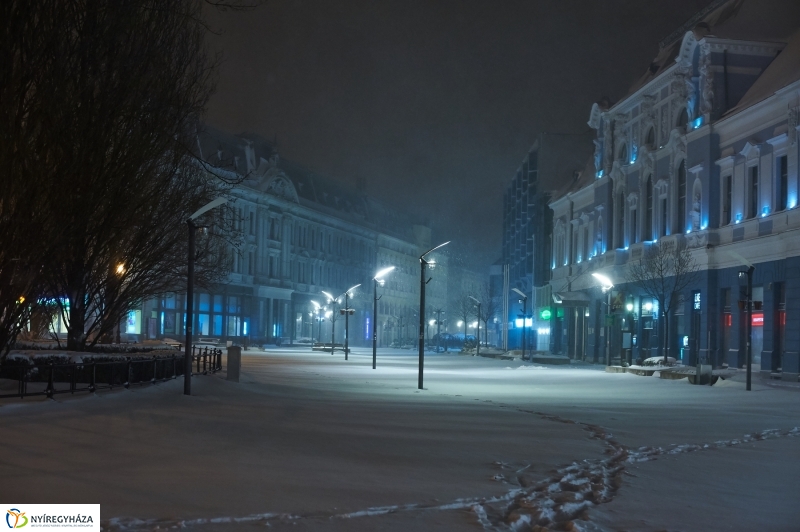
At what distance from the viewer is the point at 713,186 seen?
4253 cm

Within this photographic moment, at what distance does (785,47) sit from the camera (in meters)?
42.0

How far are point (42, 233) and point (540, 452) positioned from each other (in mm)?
9027

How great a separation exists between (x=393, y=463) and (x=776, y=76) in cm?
3342

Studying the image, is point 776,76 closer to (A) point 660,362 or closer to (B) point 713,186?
(B) point 713,186

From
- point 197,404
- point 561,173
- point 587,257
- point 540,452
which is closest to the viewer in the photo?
point 540,452

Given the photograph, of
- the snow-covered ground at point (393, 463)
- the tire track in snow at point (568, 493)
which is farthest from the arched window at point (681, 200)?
the tire track in snow at point (568, 493)

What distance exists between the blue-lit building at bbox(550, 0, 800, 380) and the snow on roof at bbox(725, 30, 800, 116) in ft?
0.31

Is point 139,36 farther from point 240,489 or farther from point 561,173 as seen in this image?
point 561,173

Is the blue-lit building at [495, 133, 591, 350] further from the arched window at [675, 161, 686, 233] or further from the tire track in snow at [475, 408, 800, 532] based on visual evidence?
the tire track in snow at [475, 408, 800, 532]

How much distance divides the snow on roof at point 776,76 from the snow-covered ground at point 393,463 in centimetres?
1953

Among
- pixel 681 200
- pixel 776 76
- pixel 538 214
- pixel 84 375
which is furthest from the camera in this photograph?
pixel 538 214

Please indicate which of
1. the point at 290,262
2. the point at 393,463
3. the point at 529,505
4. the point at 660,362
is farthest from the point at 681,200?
the point at 290,262

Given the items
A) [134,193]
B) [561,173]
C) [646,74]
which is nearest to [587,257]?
[646,74]

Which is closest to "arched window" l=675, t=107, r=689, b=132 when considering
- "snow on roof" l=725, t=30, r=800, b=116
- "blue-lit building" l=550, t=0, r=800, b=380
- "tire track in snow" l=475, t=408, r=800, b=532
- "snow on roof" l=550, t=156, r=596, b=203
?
"blue-lit building" l=550, t=0, r=800, b=380
